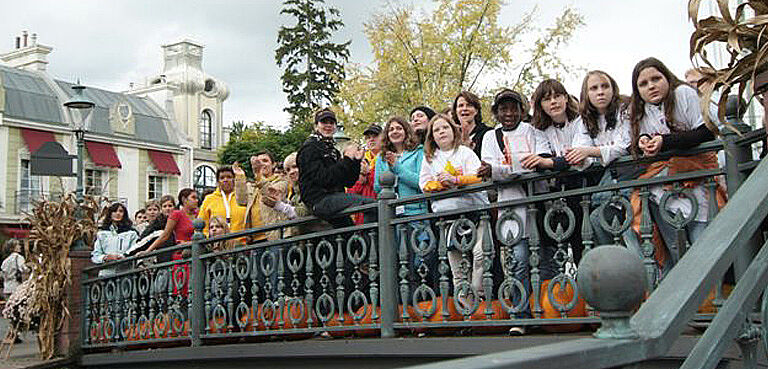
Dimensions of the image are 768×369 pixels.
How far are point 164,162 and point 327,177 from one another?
36634 mm

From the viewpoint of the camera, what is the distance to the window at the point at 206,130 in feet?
149

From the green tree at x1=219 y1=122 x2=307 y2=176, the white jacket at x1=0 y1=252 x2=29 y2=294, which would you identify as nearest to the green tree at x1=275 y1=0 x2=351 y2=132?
the green tree at x1=219 y1=122 x2=307 y2=176

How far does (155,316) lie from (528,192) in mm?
4818

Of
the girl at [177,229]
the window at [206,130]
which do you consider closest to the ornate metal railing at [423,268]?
the girl at [177,229]

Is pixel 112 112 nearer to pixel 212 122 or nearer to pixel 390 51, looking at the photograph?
pixel 212 122

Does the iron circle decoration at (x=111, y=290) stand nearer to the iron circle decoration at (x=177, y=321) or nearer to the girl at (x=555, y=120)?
the iron circle decoration at (x=177, y=321)

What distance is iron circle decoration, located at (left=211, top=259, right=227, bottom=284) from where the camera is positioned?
7379mm

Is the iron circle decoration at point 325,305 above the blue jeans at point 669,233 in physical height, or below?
below

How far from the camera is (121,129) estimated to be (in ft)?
130

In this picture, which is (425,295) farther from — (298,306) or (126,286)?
(126,286)

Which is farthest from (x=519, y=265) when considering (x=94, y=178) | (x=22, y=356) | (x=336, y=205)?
(x=94, y=178)

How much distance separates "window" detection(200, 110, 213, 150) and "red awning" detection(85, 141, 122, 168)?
726 cm

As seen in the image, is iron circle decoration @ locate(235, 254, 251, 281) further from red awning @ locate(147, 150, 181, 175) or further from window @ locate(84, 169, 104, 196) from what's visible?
red awning @ locate(147, 150, 181, 175)

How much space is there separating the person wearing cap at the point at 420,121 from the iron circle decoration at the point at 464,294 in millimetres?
1819
